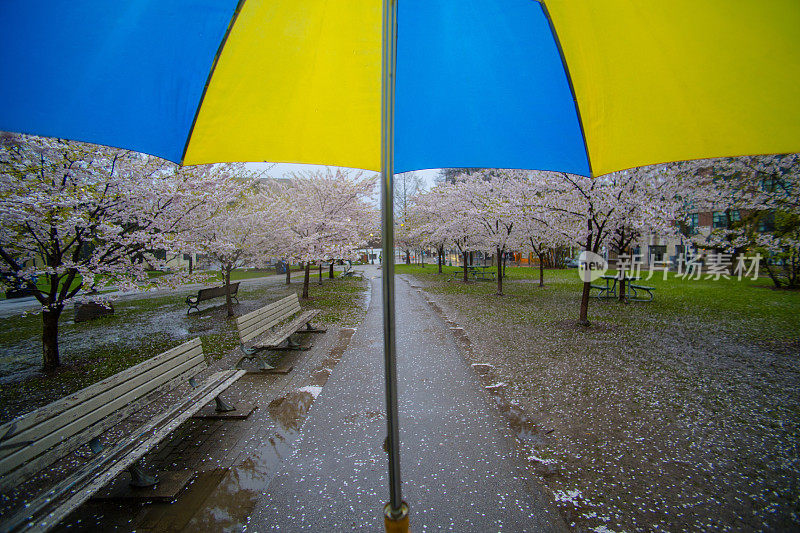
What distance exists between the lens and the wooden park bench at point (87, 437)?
201 cm

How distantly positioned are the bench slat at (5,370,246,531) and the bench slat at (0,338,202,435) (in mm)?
455

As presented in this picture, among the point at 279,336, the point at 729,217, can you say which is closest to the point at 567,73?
the point at 279,336

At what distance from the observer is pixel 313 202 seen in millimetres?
14008

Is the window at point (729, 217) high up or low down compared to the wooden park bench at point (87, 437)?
up

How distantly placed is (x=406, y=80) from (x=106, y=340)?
9.56 m

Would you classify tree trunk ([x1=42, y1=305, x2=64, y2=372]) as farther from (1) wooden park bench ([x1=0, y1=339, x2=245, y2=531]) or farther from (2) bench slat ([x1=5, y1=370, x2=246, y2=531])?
(2) bench slat ([x1=5, y1=370, x2=246, y2=531])

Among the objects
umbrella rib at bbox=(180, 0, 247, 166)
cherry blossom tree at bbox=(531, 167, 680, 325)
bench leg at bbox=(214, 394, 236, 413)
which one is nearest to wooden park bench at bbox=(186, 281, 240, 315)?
bench leg at bbox=(214, 394, 236, 413)

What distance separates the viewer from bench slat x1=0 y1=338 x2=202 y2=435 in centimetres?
215

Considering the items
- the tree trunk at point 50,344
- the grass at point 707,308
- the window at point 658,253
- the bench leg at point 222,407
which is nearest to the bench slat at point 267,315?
the bench leg at point 222,407

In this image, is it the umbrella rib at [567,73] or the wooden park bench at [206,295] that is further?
the wooden park bench at [206,295]

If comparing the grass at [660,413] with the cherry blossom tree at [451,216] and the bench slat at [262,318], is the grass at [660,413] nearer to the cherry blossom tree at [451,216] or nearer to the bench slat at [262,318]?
the bench slat at [262,318]

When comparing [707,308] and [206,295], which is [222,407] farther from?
[707,308]

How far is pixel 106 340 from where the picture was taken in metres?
7.75

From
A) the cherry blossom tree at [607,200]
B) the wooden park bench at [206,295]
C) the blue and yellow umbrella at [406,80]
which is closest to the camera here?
the blue and yellow umbrella at [406,80]
